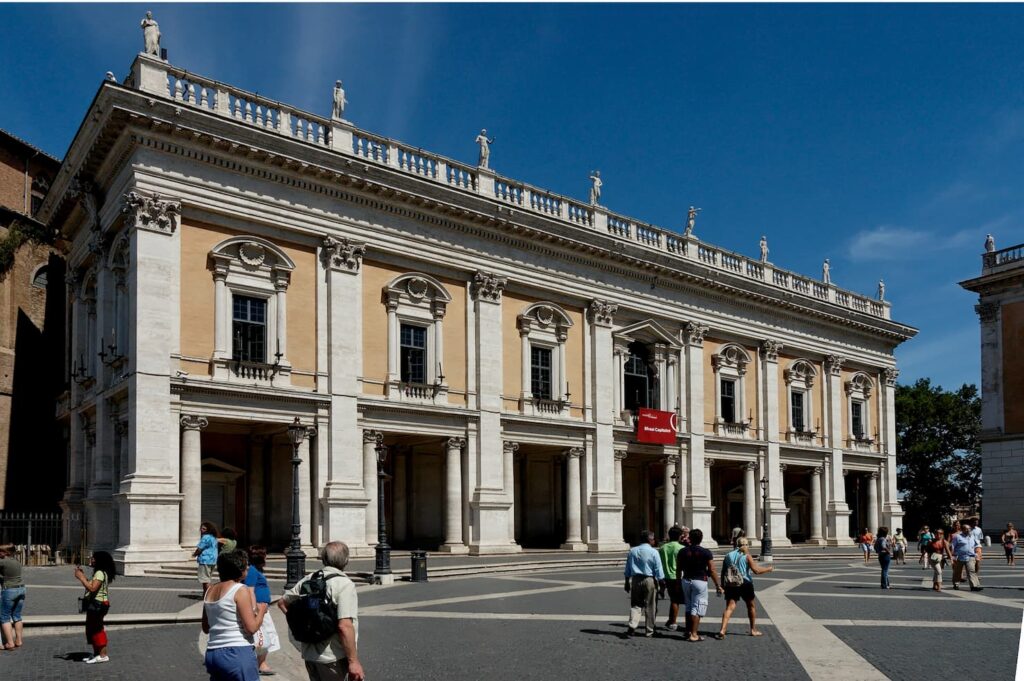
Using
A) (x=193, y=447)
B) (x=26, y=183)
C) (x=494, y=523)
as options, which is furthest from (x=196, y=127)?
(x=26, y=183)

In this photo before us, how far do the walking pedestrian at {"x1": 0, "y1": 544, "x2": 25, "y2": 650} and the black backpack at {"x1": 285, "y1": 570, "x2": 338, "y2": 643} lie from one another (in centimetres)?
778

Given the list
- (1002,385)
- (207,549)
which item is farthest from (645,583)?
(1002,385)

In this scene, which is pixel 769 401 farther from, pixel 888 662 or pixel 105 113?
pixel 888 662

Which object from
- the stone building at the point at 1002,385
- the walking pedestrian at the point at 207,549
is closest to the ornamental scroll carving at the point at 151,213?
the walking pedestrian at the point at 207,549

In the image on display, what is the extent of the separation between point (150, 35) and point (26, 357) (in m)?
16.4

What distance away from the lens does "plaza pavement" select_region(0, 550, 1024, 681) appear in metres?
11.8

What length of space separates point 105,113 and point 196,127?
2.25 m

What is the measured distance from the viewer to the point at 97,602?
12336mm

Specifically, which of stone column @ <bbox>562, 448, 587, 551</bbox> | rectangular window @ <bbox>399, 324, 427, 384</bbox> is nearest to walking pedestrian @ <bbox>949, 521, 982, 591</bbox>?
stone column @ <bbox>562, 448, 587, 551</bbox>

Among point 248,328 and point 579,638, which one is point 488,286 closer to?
point 248,328

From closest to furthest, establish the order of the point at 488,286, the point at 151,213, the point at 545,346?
the point at 151,213 < the point at 488,286 < the point at 545,346

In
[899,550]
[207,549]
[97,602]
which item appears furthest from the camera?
[899,550]

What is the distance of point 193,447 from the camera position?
2645 centimetres

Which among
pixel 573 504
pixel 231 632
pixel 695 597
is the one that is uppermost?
pixel 231 632
